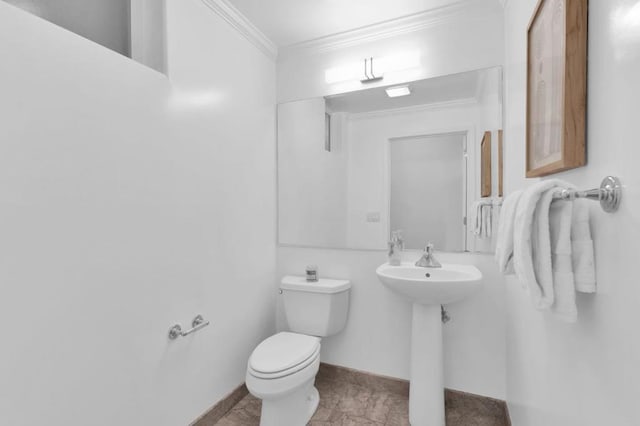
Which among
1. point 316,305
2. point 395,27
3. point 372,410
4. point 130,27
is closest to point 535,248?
point 316,305

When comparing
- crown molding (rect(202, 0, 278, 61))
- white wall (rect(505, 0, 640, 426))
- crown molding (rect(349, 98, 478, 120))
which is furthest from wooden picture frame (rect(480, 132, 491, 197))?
crown molding (rect(202, 0, 278, 61))

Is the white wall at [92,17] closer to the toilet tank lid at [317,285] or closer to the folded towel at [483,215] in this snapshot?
the toilet tank lid at [317,285]

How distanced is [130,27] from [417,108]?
1603mm

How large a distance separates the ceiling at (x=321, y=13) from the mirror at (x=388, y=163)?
0.40 metres

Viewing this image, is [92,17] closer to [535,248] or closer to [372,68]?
[372,68]

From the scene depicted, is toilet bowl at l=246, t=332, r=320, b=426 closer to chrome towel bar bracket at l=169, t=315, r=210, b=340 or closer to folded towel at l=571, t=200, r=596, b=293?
chrome towel bar bracket at l=169, t=315, r=210, b=340

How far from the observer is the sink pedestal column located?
5.55 feet

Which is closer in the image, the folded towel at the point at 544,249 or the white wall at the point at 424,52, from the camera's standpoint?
the folded towel at the point at 544,249

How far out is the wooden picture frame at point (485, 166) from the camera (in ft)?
6.03

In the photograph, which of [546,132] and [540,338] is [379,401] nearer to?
[540,338]

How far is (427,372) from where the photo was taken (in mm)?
1707

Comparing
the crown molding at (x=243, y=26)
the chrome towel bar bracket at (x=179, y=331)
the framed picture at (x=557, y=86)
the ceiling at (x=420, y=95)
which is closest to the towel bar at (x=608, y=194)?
the framed picture at (x=557, y=86)

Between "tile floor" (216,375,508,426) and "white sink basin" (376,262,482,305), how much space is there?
738 millimetres

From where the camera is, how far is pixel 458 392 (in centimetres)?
191
